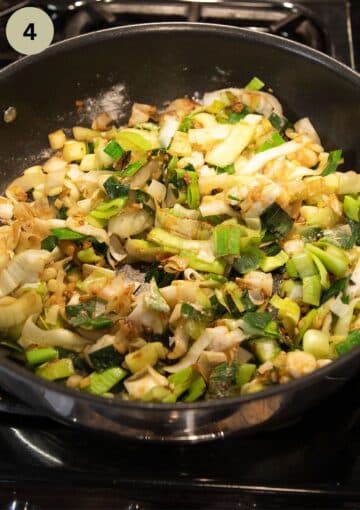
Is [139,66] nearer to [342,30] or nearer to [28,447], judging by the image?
[342,30]

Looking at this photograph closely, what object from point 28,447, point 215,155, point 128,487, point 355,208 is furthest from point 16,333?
point 355,208

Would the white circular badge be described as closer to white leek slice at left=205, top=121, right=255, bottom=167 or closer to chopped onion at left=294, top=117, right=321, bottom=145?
white leek slice at left=205, top=121, right=255, bottom=167

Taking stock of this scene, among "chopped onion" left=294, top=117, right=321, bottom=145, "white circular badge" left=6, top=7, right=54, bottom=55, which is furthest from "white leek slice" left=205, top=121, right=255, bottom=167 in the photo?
"white circular badge" left=6, top=7, right=54, bottom=55

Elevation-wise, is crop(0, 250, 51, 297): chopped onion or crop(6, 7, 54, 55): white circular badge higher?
crop(6, 7, 54, 55): white circular badge

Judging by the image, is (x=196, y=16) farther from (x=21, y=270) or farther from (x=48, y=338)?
(x=48, y=338)

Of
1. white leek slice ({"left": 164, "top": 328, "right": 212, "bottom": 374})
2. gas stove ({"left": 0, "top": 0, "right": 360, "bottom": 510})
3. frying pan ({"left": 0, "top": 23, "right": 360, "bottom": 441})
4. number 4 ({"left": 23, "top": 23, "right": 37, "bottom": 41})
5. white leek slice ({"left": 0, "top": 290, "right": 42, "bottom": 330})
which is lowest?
gas stove ({"left": 0, "top": 0, "right": 360, "bottom": 510})

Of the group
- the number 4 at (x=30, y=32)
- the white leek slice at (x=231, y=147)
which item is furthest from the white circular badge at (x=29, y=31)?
the white leek slice at (x=231, y=147)
